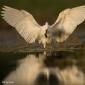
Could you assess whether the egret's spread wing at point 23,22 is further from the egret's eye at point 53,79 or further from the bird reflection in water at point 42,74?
the egret's eye at point 53,79

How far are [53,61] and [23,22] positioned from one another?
1.36m

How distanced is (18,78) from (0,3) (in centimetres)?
615

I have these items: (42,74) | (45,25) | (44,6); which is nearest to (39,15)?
(44,6)

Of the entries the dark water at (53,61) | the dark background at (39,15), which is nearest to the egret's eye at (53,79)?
the dark water at (53,61)

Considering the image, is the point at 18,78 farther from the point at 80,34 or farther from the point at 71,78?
the point at 80,34

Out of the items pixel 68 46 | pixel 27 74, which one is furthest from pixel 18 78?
pixel 68 46

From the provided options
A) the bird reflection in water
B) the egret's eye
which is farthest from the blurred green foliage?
the egret's eye

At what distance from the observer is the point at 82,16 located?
1202 cm

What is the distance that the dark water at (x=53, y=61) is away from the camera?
9637 millimetres

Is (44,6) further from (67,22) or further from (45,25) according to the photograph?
(45,25)

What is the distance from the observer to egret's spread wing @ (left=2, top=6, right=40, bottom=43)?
39.0 feet

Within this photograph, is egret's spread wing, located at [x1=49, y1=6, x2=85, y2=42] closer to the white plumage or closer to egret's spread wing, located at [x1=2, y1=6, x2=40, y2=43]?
the white plumage

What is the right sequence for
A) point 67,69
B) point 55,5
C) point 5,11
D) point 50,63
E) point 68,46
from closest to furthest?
point 67,69 → point 50,63 → point 5,11 → point 68,46 → point 55,5

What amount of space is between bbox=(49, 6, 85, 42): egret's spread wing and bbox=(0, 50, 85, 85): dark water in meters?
0.34
